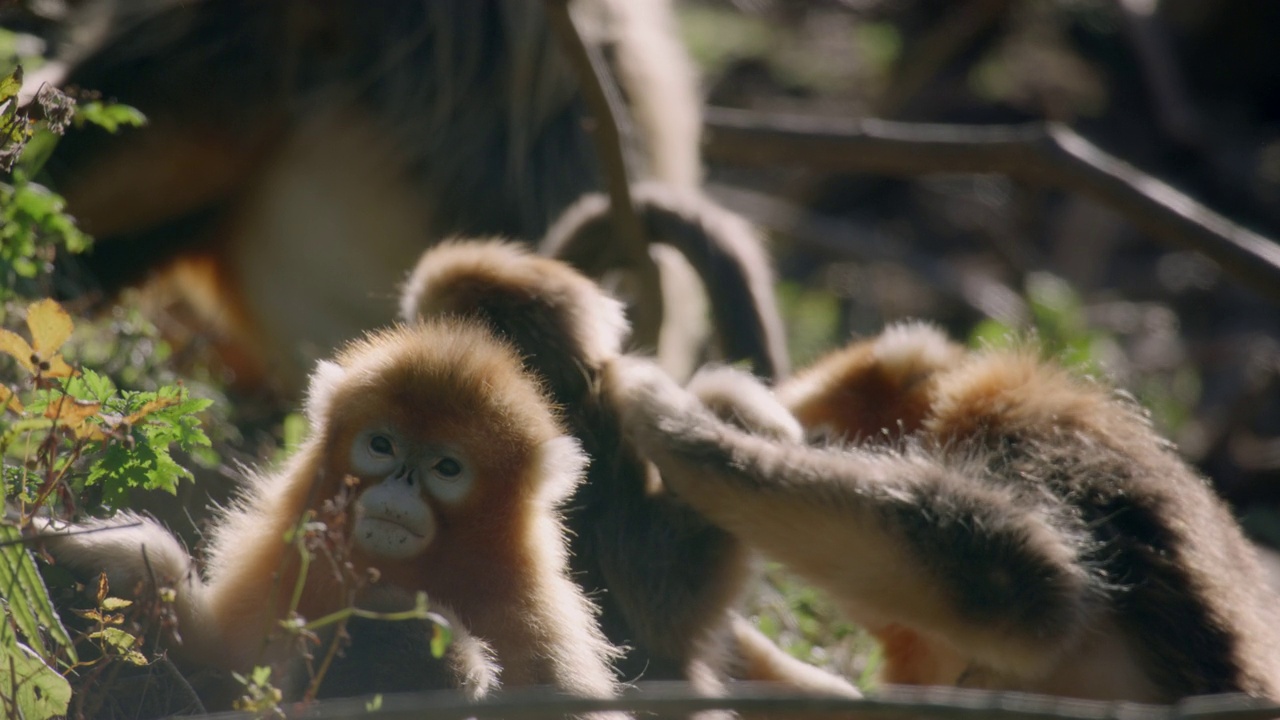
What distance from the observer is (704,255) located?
4.61 metres

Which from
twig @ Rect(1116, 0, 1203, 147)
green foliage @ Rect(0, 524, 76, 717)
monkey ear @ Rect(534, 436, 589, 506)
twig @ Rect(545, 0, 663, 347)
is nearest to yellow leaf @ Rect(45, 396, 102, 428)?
green foliage @ Rect(0, 524, 76, 717)

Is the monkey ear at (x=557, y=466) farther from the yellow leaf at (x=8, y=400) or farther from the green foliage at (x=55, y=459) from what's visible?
the yellow leaf at (x=8, y=400)

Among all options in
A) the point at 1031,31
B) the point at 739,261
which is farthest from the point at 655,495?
the point at 1031,31

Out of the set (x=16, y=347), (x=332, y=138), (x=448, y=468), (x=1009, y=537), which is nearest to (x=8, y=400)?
(x=16, y=347)

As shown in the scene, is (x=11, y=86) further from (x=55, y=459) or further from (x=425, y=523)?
(x=425, y=523)

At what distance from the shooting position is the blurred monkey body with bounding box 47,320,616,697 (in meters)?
2.73

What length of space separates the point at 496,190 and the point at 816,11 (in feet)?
15.9

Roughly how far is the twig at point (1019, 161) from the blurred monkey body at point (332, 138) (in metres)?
0.72

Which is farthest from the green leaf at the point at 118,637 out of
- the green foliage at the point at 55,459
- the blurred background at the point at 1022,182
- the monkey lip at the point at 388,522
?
the blurred background at the point at 1022,182

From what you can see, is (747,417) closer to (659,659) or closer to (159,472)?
(659,659)

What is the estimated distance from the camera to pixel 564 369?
11.8ft

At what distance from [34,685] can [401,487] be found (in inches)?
30.5

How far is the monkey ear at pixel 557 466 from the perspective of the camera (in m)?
2.94

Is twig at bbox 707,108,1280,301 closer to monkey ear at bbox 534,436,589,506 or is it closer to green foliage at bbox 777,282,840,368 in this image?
green foliage at bbox 777,282,840,368
